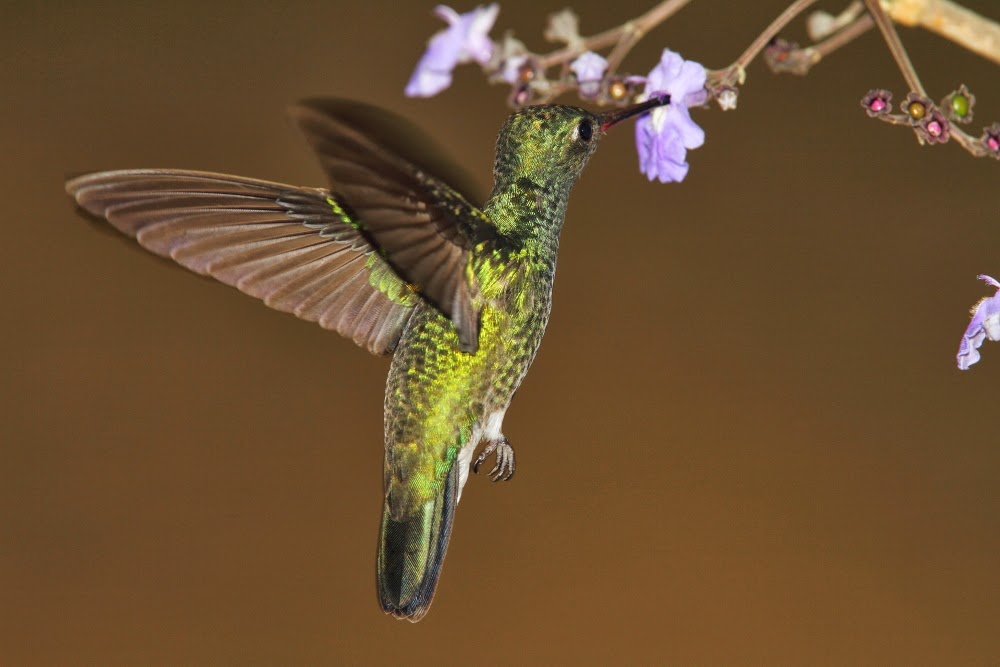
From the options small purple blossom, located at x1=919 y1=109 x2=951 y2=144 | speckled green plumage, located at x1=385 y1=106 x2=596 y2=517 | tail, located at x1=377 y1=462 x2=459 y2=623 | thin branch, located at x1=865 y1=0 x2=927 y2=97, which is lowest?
tail, located at x1=377 y1=462 x2=459 y2=623

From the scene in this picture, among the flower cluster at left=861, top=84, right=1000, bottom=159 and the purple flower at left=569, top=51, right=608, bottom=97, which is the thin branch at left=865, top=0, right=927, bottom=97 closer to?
the flower cluster at left=861, top=84, right=1000, bottom=159

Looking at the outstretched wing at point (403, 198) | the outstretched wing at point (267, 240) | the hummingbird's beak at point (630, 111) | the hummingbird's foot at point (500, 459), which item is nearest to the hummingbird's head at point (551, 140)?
the hummingbird's beak at point (630, 111)

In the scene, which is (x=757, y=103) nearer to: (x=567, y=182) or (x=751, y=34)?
(x=751, y=34)

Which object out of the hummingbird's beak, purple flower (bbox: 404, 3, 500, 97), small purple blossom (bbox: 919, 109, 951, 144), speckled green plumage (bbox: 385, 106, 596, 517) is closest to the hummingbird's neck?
speckled green plumage (bbox: 385, 106, 596, 517)

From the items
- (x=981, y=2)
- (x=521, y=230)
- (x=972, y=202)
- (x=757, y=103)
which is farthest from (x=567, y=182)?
(x=972, y=202)

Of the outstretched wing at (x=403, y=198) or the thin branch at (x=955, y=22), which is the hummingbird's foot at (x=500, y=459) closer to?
the outstretched wing at (x=403, y=198)

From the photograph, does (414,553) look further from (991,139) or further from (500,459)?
(991,139)
